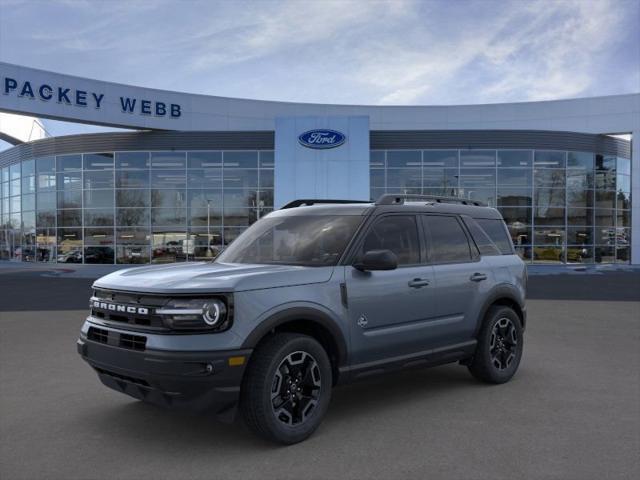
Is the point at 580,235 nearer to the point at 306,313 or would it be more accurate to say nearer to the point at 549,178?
the point at 549,178

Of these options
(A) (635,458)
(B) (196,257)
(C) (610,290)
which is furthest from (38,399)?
(B) (196,257)

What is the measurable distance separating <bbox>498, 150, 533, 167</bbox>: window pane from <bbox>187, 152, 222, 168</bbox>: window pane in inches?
552

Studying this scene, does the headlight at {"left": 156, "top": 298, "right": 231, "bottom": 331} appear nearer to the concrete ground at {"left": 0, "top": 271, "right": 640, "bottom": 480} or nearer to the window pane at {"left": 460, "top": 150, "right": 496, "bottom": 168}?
the concrete ground at {"left": 0, "top": 271, "right": 640, "bottom": 480}

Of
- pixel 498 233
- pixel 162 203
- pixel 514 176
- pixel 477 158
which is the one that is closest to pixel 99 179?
pixel 162 203

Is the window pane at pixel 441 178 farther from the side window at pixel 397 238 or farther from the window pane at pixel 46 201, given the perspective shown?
the side window at pixel 397 238

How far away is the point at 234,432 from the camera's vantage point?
452cm

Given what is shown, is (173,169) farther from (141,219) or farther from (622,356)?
(622,356)

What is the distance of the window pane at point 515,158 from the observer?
27781mm

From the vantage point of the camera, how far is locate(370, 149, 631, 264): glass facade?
2783 cm

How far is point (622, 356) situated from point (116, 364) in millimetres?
6433

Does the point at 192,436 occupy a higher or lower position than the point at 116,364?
lower

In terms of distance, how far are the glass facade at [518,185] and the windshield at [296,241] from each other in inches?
885

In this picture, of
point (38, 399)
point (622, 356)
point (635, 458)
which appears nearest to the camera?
point (635, 458)

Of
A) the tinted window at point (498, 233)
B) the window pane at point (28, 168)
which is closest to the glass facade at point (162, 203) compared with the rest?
the window pane at point (28, 168)
